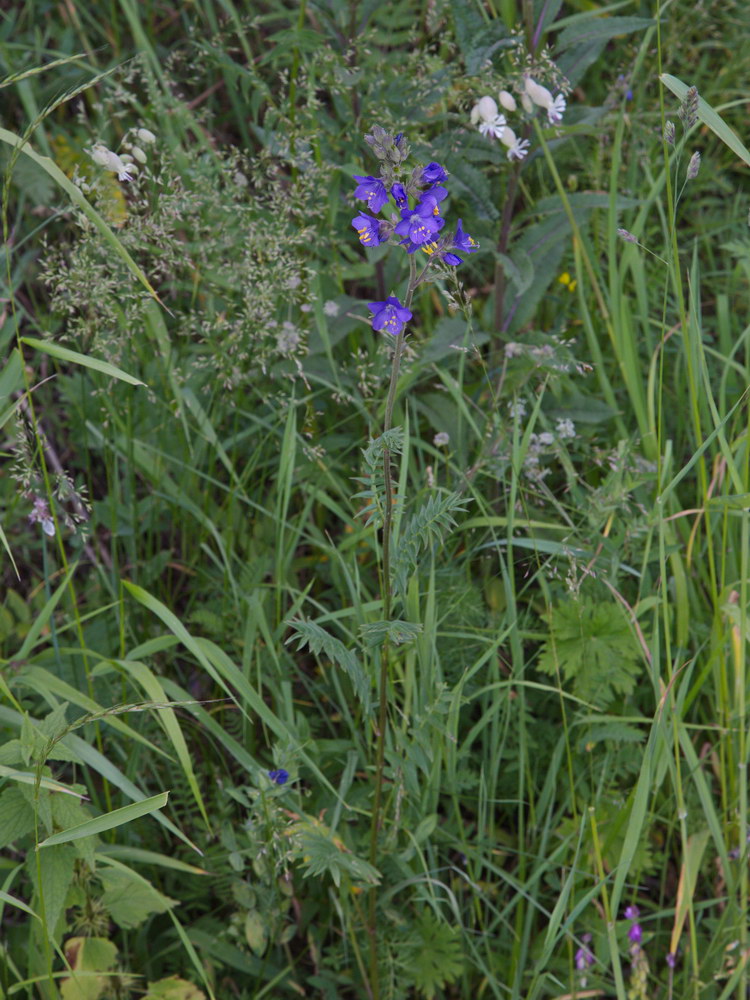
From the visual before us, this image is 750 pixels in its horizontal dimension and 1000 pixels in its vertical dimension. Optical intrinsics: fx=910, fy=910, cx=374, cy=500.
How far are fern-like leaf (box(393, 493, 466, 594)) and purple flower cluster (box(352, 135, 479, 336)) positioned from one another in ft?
0.88

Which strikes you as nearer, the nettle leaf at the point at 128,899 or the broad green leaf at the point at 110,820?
the broad green leaf at the point at 110,820

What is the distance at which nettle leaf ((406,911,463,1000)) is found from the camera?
5.68ft

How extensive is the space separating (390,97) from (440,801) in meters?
1.72

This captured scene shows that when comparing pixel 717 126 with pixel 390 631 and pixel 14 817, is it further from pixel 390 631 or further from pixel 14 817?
pixel 14 817

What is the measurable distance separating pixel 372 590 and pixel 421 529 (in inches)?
31.9

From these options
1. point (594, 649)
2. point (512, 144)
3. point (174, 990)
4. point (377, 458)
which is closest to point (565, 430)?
point (594, 649)

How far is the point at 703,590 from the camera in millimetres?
2221

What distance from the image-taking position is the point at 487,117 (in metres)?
2.02

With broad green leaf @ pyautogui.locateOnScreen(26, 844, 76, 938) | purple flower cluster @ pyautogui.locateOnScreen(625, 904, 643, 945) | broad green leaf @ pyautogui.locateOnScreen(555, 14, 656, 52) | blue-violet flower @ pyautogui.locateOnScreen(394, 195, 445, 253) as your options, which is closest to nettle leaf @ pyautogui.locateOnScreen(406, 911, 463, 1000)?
purple flower cluster @ pyautogui.locateOnScreen(625, 904, 643, 945)

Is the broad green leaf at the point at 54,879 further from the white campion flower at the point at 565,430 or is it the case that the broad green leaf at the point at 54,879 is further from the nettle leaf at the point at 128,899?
the white campion flower at the point at 565,430

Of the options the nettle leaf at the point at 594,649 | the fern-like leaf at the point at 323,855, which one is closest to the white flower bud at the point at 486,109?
the nettle leaf at the point at 594,649

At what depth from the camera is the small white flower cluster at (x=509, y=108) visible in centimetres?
200

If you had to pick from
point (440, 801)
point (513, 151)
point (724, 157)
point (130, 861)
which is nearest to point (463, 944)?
point (440, 801)

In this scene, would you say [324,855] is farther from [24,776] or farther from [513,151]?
[513,151]
